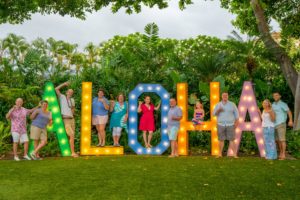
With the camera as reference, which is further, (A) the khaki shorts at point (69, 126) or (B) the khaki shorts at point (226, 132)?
(A) the khaki shorts at point (69, 126)

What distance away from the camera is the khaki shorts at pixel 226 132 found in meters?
12.0

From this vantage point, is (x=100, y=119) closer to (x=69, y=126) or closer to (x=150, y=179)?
(x=69, y=126)

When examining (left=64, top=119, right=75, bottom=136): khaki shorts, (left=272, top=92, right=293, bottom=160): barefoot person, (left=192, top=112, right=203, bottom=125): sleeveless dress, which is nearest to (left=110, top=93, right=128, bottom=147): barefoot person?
(left=64, top=119, right=75, bottom=136): khaki shorts

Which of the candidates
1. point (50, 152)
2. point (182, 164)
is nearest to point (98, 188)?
point (182, 164)

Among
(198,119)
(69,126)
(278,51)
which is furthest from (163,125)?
(278,51)

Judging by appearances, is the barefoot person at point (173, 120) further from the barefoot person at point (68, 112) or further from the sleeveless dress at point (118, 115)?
the barefoot person at point (68, 112)

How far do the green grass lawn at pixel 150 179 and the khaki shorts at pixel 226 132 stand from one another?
67cm

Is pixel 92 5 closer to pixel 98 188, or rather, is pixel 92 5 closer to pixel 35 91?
pixel 35 91

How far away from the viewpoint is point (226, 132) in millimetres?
12055

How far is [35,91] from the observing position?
16984mm

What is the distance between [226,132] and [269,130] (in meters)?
1.12

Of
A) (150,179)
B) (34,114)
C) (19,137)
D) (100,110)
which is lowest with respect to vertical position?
(150,179)

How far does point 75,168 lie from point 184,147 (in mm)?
3787

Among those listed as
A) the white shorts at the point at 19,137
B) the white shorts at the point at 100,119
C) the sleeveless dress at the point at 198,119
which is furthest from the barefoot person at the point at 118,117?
the white shorts at the point at 19,137
